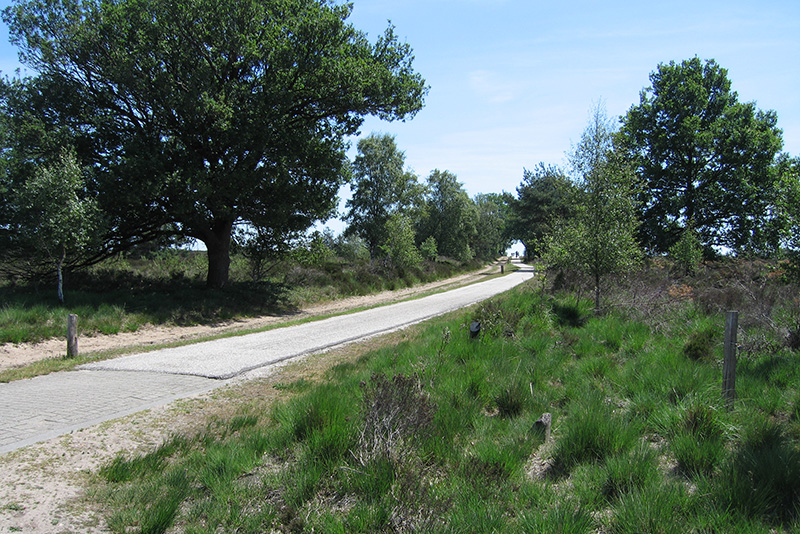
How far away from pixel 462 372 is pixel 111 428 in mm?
4701

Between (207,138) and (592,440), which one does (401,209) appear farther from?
(592,440)

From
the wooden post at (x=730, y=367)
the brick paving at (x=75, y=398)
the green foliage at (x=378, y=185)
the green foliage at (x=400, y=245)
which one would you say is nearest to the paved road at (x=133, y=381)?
the brick paving at (x=75, y=398)

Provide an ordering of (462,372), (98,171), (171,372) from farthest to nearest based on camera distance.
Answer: (98,171) → (171,372) → (462,372)

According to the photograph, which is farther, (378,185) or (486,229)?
(486,229)

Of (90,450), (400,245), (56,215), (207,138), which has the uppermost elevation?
(207,138)

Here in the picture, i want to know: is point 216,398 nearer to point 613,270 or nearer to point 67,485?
point 67,485

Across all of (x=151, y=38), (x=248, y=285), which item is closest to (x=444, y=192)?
(x=248, y=285)

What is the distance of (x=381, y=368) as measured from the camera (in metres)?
7.72

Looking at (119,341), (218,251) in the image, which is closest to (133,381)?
(119,341)

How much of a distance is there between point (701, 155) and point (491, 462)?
34.8 meters

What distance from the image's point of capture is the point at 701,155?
31.3m

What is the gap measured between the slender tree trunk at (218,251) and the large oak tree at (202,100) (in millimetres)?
53

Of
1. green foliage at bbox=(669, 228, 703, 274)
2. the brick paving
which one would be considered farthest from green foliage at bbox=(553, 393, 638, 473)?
green foliage at bbox=(669, 228, 703, 274)

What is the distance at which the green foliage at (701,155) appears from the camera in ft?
97.6
